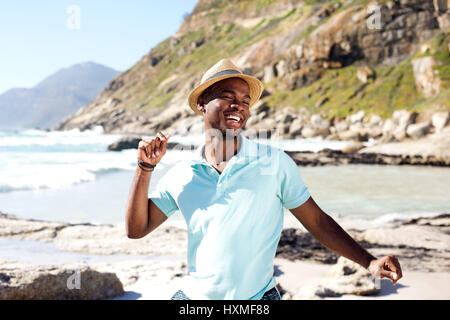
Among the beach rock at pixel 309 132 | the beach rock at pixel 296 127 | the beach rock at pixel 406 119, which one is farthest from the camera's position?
the beach rock at pixel 296 127

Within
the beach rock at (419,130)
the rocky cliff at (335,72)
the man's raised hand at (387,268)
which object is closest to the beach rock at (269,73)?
the rocky cliff at (335,72)

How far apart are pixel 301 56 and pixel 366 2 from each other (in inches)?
563

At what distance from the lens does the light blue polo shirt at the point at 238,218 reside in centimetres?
174

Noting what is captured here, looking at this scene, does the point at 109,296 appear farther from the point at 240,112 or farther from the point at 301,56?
the point at 301,56

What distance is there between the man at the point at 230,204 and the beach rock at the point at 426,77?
52105 millimetres

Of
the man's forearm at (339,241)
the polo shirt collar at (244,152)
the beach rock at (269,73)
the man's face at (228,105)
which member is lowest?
the man's forearm at (339,241)

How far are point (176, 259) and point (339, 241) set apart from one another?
17.5ft

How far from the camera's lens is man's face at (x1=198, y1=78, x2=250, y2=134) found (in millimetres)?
1956

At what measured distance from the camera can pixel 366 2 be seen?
7100cm

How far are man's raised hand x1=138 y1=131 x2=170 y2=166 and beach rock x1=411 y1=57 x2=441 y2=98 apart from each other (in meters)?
52.4

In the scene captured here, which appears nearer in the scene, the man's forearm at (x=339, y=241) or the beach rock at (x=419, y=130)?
the man's forearm at (x=339, y=241)

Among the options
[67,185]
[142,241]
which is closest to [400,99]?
[67,185]

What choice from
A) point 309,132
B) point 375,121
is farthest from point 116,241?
point 309,132

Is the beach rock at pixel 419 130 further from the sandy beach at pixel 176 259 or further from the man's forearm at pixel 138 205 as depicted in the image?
the man's forearm at pixel 138 205
